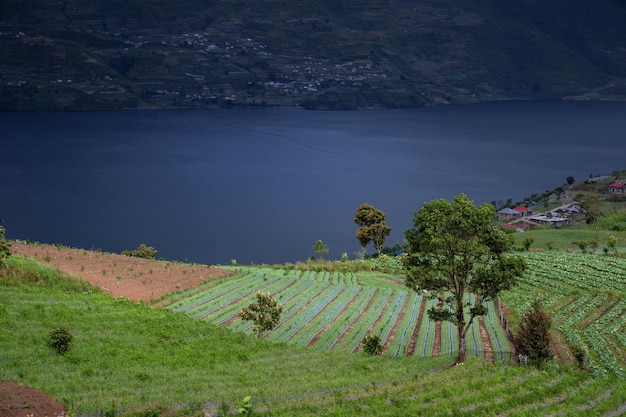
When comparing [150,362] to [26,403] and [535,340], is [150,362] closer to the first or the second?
[26,403]

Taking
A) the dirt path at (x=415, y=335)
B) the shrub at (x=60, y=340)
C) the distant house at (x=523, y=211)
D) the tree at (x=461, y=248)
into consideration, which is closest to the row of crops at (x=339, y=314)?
the dirt path at (x=415, y=335)

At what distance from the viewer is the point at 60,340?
23.6m

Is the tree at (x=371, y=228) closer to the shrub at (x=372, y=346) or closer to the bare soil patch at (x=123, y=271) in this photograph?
the bare soil patch at (x=123, y=271)

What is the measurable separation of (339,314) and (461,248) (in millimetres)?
10833

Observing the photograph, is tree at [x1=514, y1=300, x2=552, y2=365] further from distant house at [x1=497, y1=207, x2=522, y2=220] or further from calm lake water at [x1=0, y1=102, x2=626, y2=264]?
distant house at [x1=497, y1=207, x2=522, y2=220]

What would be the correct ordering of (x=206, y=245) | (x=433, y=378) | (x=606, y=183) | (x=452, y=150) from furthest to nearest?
1. (x=452, y=150)
2. (x=606, y=183)
3. (x=206, y=245)
4. (x=433, y=378)

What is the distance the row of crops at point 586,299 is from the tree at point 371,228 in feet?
46.7

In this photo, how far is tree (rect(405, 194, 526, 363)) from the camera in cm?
2501

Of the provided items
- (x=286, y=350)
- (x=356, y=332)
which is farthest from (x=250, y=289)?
(x=286, y=350)

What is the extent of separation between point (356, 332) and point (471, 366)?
Result: 7.31m

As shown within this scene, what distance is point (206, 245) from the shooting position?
90000mm

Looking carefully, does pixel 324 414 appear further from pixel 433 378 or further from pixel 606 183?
pixel 606 183

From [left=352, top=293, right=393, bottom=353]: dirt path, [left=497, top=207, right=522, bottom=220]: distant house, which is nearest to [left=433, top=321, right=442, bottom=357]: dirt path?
[left=352, top=293, right=393, bottom=353]: dirt path

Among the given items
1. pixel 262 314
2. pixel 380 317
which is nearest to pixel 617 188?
pixel 380 317
